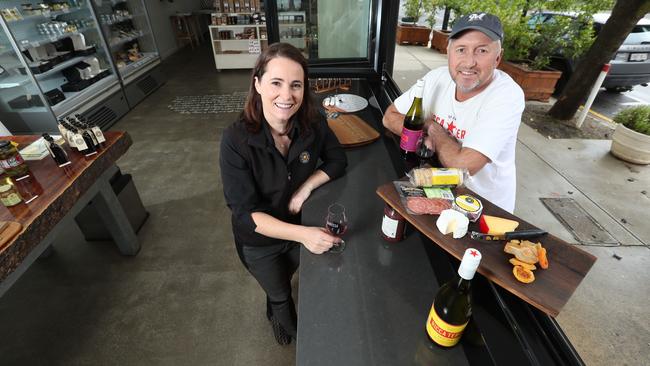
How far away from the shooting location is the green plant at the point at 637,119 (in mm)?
3279

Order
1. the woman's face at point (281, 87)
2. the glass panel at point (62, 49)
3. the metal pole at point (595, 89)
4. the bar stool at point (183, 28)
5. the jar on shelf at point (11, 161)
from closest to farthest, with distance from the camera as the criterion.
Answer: the woman's face at point (281, 87) → the jar on shelf at point (11, 161) → the glass panel at point (62, 49) → the metal pole at point (595, 89) → the bar stool at point (183, 28)

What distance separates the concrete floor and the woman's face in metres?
1.38

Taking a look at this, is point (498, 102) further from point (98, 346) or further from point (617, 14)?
point (617, 14)

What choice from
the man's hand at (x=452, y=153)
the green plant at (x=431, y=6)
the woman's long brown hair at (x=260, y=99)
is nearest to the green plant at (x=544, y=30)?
the green plant at (x=431, y=6)

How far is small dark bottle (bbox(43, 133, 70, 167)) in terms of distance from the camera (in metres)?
1.76

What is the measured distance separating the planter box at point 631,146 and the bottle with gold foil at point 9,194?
5176 mm

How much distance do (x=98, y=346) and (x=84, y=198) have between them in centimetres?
88

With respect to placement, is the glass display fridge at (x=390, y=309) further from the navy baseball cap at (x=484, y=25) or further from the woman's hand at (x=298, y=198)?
the navy baseball cap at (x=484, y=25)

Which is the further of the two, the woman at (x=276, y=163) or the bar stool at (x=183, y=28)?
the bar stool at (x=183, y=28)

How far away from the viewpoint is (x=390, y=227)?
3.58 ft

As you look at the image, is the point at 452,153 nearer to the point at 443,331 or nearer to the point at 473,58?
the point at 473,58

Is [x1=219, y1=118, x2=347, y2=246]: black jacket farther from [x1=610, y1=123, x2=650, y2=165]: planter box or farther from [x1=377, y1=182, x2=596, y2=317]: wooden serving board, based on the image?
[x1=610, y1=123, x2=650, y2=165]: planter box

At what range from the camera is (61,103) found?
394 centimetres

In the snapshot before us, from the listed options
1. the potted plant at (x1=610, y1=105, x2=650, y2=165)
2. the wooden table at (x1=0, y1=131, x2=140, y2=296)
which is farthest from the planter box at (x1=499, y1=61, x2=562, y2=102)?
the wooden table at (x1=0, y1=131, x2=140, y2=296)
